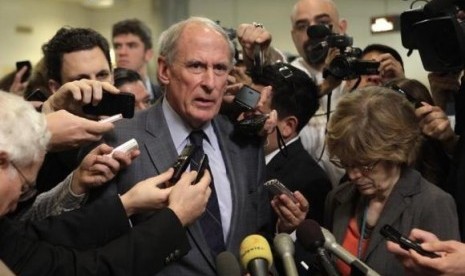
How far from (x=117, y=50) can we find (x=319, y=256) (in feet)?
9.05

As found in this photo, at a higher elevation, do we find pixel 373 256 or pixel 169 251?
pixel 169 251

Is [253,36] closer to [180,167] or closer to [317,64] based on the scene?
[317,64]

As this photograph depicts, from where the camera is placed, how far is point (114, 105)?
1.43 meters

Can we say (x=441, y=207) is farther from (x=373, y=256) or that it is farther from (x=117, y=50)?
(x=117, y=50)

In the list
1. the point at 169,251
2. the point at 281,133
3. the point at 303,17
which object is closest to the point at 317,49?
the point at 281,133

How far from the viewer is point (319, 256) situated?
1165 mm

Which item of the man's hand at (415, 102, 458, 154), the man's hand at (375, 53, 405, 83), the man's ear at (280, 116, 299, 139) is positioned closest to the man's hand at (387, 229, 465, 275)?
the man's hand at (415, 102, 458, 154)

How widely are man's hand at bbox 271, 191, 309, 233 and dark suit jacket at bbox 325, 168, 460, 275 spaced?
19 centimetres

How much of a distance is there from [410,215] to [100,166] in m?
0.77

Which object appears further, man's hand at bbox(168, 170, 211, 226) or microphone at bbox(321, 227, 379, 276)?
man's hand at bbox(168, 170, 211, 226)

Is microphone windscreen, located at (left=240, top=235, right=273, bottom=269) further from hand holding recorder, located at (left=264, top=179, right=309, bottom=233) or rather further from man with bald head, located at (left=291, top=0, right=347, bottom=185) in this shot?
man with bald head, located at (left=291, top=0, right=347, bottom=185)

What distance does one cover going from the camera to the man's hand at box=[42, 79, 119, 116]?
140cm

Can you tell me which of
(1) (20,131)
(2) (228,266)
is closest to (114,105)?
(1) (20,131)

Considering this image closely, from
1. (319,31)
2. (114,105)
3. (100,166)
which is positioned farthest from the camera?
(319,31)
